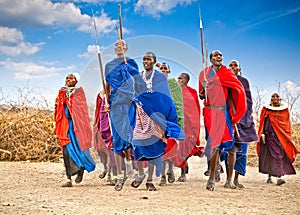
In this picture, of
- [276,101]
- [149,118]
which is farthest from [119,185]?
[276,101]

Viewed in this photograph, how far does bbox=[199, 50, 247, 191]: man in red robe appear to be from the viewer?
7.24 m

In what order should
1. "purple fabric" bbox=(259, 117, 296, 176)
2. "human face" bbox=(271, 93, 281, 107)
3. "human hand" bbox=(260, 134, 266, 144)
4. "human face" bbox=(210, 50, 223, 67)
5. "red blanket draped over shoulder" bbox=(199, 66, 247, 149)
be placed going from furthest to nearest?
"human face" bbox=(271, 93, 281, 107) < "human hand" bbox=(260, 134, 266, 144) < "purple fabric" bbox=(259, 117, 296, 176) < "human face" bbox=(210, 50, 223, 67) < "red blanket draped over shoulder" bbox=(199, 66, 247, 149)

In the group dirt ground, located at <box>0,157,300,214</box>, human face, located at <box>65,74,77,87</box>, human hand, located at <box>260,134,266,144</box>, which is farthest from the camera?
human hand, located at <box>260,134,266,144</box>

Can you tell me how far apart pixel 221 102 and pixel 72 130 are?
2.66 metres

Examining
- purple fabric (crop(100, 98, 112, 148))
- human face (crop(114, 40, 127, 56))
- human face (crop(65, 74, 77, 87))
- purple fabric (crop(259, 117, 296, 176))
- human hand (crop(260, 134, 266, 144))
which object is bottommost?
purple fabric (crop(259, 117, 296, 176))

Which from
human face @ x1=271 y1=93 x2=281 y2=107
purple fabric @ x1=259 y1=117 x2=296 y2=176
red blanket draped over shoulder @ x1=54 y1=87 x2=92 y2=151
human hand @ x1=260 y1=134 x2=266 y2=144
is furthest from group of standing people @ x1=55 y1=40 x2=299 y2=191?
human face @ x1=271 y1=93 x2=281 y2=107

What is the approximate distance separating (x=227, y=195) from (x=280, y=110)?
2.84 meters

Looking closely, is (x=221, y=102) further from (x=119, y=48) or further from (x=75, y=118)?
(x=75, y=118)

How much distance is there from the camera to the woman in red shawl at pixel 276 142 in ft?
28.6

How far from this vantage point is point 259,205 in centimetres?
609

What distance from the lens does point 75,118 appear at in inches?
313

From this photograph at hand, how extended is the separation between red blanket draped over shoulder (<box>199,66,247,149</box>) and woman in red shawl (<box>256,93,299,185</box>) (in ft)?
5.70

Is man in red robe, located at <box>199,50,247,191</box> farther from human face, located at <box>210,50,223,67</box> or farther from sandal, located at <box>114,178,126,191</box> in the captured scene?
sandal, located at <box>114,178,126,191</box>

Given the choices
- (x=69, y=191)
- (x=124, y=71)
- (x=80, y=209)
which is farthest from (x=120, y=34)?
(x=80, y=209)
